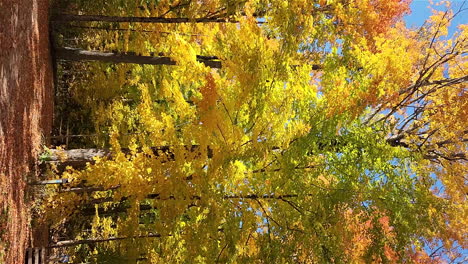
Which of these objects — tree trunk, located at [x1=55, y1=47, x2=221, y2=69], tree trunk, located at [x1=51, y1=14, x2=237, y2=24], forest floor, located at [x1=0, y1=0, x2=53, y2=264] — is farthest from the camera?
tree trunk, located at [x1=55, y1=47, x2=221, y2=69]

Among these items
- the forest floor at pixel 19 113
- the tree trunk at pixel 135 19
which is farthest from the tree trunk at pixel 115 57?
the forest floor at pixel 19 113

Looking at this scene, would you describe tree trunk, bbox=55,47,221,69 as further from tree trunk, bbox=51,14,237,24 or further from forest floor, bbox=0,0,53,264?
forest floor, bbox=0,0,53,264

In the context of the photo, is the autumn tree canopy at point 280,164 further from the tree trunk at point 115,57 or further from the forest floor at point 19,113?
the tree trunk at point 115,57

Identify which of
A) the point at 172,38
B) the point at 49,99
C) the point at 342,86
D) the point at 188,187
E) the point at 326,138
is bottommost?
the point at 188,187

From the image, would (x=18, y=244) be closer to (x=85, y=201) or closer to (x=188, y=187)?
(x=85, y=201)

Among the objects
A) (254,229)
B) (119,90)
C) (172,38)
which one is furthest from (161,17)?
(254,229)

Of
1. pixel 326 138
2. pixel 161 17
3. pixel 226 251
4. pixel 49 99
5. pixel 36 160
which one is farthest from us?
pixel 49 99

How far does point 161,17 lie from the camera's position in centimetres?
712

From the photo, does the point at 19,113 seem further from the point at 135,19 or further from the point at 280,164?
the point at 280,164

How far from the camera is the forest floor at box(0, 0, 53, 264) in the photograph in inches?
184

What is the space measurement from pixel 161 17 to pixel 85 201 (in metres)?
3.90

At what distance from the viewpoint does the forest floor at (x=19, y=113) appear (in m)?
4.67

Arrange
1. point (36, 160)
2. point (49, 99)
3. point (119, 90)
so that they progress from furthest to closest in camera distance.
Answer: point (119, 90), point (49, 99), point (36, 160)

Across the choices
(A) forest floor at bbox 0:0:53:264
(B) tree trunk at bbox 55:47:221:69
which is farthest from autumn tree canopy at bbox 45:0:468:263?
(B) tree trunk at bbox 55:47:221:69
